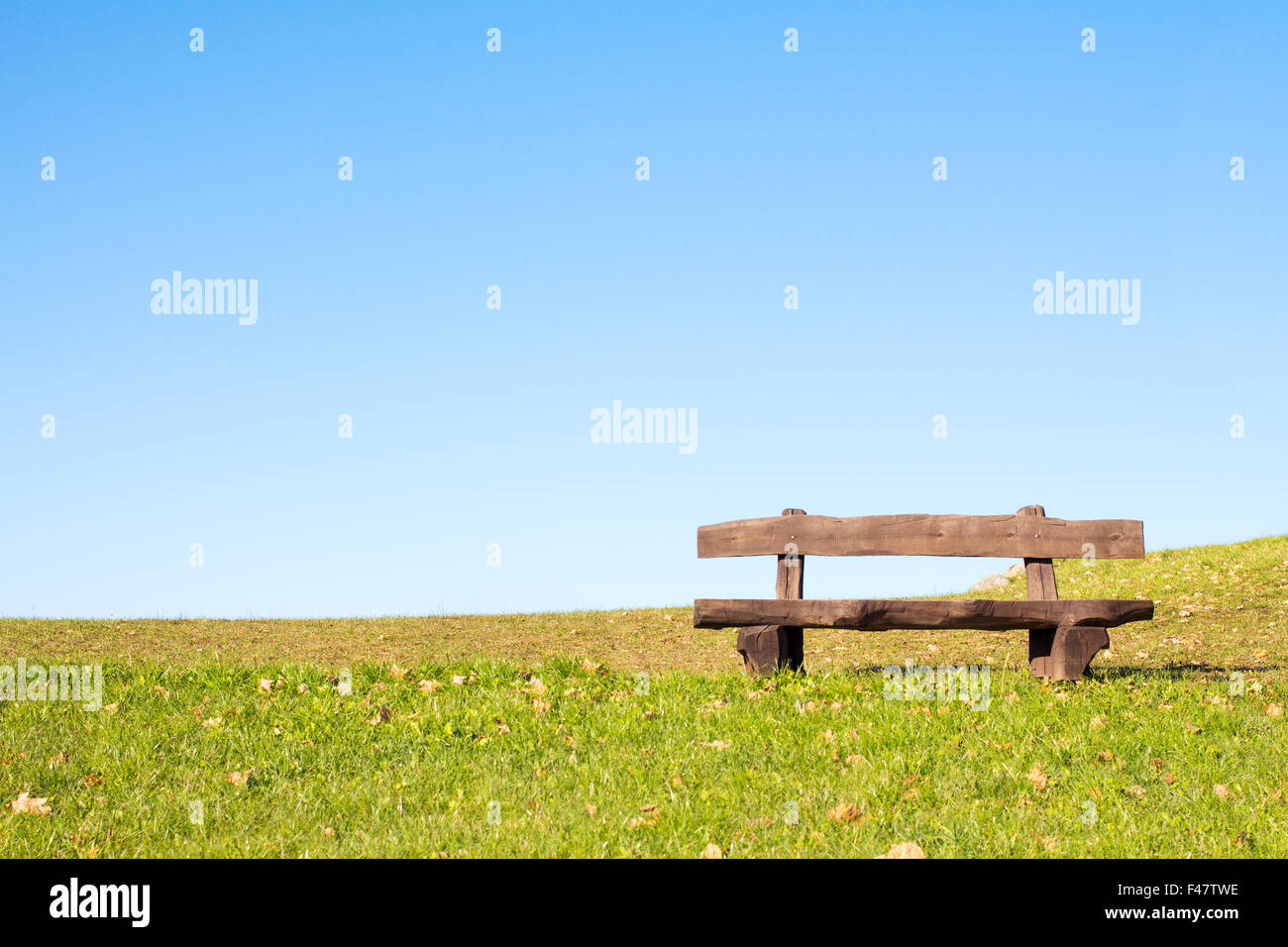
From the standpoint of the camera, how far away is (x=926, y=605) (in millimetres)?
9867

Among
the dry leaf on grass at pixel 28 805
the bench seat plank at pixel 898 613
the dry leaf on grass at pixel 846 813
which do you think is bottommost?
the dry leaf on grass at pixel 28 805

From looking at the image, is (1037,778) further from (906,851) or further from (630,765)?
(630,765)

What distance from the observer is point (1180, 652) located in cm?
1409

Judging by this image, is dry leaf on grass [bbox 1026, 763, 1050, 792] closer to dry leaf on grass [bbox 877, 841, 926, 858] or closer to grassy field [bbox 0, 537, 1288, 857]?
grassy field [bbox 0, 537, 1288, 857]

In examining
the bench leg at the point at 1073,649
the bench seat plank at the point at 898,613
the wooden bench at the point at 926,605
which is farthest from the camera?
the bench leg at the point at 1073,649

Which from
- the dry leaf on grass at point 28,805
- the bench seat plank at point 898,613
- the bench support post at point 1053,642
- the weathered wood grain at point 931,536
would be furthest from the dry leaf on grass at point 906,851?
the dry leaf on grass at point 28,805

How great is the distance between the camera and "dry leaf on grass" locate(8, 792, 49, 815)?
6.80 meters

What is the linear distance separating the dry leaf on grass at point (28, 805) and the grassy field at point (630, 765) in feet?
0.21

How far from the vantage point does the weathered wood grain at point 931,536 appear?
1029 cm

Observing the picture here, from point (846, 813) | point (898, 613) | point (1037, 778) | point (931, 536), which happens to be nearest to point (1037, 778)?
point (1037, 778)

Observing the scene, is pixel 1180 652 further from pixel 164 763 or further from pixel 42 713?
pixel 42 713

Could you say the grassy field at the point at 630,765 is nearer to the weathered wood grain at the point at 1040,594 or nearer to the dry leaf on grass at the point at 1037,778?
the dry leaf on grass at the point at 1037,778
